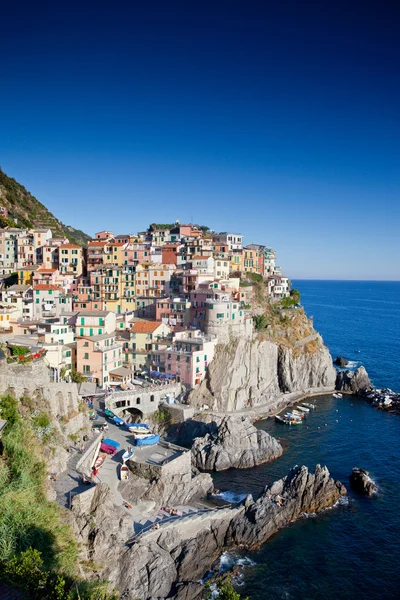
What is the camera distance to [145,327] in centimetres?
6316

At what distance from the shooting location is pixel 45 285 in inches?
2677

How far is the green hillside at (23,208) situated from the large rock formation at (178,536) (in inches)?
3046

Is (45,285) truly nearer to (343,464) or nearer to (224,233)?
(224,233)

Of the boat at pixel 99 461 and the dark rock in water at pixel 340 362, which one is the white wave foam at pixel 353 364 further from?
the boat at pixel 99 461

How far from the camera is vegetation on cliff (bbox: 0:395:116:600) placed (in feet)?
60.1

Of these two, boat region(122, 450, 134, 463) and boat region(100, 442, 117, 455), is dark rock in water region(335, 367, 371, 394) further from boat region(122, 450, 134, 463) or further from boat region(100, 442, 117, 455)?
boat region(100, 442, 117, 455)

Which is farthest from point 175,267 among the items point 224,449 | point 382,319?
point 382,319

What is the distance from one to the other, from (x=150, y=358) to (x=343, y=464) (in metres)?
27.9

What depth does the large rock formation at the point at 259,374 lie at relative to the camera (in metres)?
58.1

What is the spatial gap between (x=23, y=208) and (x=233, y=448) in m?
90.6

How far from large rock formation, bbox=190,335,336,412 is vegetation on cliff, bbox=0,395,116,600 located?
27.8 metres

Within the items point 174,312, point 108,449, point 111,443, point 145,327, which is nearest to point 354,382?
point 174,312

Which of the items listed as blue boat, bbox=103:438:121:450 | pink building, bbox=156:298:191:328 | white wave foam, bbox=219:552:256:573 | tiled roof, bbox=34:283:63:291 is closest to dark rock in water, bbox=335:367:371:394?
pink building, bbox=156:298:191:328

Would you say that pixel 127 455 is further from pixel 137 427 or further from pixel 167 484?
pixel 137 427
